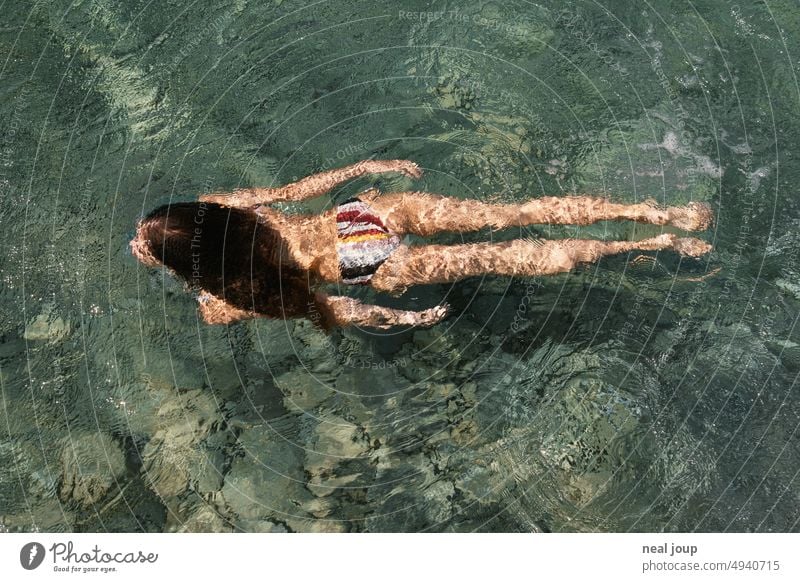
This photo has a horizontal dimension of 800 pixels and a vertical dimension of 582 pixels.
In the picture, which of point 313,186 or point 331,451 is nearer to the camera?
point 331,451

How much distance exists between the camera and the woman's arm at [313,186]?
4953mm

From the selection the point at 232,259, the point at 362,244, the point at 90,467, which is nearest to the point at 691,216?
the point at 362,244

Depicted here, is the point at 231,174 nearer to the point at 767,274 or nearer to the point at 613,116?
the point at 613,116

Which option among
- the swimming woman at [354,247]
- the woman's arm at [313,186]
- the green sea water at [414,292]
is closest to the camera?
the green sea water at [414,292]

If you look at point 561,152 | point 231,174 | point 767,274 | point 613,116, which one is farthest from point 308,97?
point 767,274

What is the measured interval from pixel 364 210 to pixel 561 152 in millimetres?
1500

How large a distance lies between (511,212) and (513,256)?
0.32 metres

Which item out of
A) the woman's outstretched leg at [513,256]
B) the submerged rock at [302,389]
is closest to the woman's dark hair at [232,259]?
the submerged rock at [302,389]

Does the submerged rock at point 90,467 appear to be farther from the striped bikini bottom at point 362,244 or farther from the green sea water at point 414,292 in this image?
the striped bikini bottom at point 362,244

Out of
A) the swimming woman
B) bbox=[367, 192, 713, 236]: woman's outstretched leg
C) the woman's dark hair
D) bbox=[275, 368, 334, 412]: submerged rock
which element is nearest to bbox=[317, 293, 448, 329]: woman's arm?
the swimming woman

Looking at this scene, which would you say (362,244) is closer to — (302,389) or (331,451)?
(302,389)

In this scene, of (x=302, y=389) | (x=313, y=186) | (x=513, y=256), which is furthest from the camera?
(x=313, y=186)

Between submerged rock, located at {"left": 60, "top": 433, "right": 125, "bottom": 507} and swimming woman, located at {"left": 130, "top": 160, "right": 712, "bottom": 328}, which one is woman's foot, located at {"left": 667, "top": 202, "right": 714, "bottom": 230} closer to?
swimming woman, located at {"left": 130, "top": 160, "right": 712, "bottom": 328}

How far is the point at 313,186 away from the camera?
498 cm
